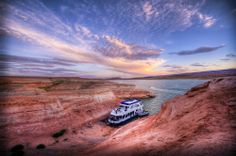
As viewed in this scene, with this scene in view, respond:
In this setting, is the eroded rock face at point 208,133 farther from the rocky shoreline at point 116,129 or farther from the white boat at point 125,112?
the white boat at point 125,112

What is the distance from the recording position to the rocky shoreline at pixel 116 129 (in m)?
8.15

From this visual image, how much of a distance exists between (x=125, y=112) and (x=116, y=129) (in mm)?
6344

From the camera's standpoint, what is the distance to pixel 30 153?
17.8 m

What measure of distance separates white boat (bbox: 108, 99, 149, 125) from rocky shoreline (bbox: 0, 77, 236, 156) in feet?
9.30

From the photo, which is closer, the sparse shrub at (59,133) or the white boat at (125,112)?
the sparse shrub at (59,133)

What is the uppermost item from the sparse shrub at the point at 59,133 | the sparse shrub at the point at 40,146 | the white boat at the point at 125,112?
the white boat at the point at 125,112

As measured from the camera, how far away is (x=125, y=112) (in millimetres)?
34250

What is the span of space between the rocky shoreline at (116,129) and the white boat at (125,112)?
283cm

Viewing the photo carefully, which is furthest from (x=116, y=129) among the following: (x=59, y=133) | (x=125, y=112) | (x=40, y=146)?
(x=40, y=146)

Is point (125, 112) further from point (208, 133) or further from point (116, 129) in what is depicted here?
point (208, 133)

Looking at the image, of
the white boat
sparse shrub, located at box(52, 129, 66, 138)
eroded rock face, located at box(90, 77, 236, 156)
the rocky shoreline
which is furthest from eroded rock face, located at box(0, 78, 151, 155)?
eroded rock face, located at box(90, 77, 236, 156)

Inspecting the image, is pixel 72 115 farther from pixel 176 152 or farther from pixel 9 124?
pixel 176 152

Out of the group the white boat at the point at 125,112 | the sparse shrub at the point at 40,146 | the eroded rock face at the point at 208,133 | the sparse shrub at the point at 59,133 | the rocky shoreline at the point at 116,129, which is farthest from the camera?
the white boat at the point at 125,112

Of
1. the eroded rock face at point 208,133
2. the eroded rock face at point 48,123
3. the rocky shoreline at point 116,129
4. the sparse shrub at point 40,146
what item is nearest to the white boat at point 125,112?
the eroded rock face at point 48,123
